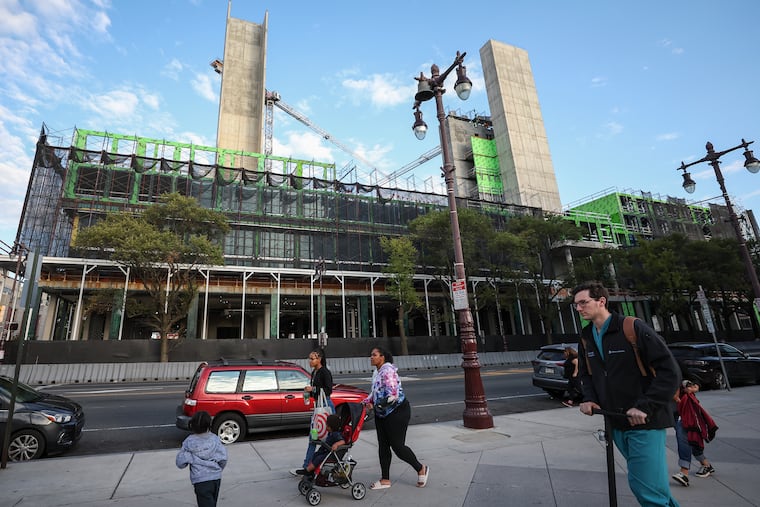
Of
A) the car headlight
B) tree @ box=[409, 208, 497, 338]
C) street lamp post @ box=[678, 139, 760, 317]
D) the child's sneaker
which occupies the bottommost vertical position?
the child's sneaker

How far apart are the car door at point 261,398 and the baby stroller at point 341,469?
150 inches

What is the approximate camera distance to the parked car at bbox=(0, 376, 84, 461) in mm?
6969

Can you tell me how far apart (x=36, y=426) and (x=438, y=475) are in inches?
279

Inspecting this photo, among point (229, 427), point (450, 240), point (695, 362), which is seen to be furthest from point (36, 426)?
point (450, 240)

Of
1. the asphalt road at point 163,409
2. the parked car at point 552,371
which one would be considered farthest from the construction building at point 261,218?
the parked car at point 552,371

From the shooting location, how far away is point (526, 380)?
58.6 feet

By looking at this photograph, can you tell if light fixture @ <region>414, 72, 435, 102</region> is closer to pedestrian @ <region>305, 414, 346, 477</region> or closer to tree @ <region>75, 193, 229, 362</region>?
pedestrian @ <region>305, 414, 346, 477</region>

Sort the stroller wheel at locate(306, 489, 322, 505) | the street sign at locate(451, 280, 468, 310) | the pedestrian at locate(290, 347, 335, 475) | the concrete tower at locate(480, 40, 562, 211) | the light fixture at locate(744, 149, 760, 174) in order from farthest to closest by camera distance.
Result: the concrete tower at locate(480, 40, 562, 211)
the light fixture at locate(744, 149, 760, 174)
the street sign at locate(451, 280, 468, 310)
the pedestrian at locate(290, 347, 335, 475)
the stroller wheel at locate(306, 489, 322, 505)

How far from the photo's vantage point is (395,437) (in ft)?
15.8

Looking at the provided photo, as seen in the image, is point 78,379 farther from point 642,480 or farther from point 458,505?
point 642,480

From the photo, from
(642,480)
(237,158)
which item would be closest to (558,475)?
(642,480)

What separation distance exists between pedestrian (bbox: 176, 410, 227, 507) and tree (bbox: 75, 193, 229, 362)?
23.3m

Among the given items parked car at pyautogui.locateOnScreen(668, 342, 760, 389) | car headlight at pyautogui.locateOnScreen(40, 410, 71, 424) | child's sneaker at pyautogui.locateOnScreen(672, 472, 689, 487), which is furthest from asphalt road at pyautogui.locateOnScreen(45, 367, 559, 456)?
child's sneaker at pyautogui.locateOnScreen(672, 472, 689, 487)

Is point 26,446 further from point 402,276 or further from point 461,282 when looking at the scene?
point 402,276
